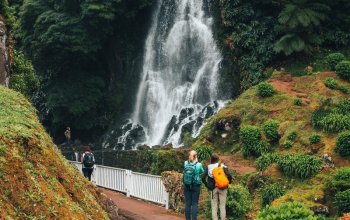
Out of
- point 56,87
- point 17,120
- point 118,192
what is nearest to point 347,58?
point 118,192

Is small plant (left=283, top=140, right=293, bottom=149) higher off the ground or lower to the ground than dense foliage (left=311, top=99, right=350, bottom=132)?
lower

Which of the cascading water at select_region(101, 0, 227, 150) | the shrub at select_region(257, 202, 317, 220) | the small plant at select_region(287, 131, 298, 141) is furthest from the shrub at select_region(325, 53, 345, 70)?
the shrub at select_region(257, 202, 317, 220)

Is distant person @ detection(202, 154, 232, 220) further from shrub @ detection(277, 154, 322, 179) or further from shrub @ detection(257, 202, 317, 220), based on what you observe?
shrub @ detection(277, 154, 322, 179)

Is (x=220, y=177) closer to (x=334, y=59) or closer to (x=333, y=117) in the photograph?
(x=333, y=117)

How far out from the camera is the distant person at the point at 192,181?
10469 millimetres

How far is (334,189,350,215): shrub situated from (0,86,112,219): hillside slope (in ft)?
25.5

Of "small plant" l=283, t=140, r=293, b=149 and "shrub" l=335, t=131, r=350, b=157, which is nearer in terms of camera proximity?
"shrub" l=335, t=131, r=350, b=157

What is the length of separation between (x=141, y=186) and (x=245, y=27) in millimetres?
17287

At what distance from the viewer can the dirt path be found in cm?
1381

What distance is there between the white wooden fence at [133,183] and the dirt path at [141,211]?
0.88ft

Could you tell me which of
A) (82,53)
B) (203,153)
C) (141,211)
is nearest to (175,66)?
(82,53)

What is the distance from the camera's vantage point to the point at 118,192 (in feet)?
61.4

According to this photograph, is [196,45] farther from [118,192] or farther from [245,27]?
[118,192]

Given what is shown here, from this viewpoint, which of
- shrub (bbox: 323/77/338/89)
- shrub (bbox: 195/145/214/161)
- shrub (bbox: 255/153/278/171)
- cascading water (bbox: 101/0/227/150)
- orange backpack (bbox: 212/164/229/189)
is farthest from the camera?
cascading water (bbox: 101/0/227/150)
